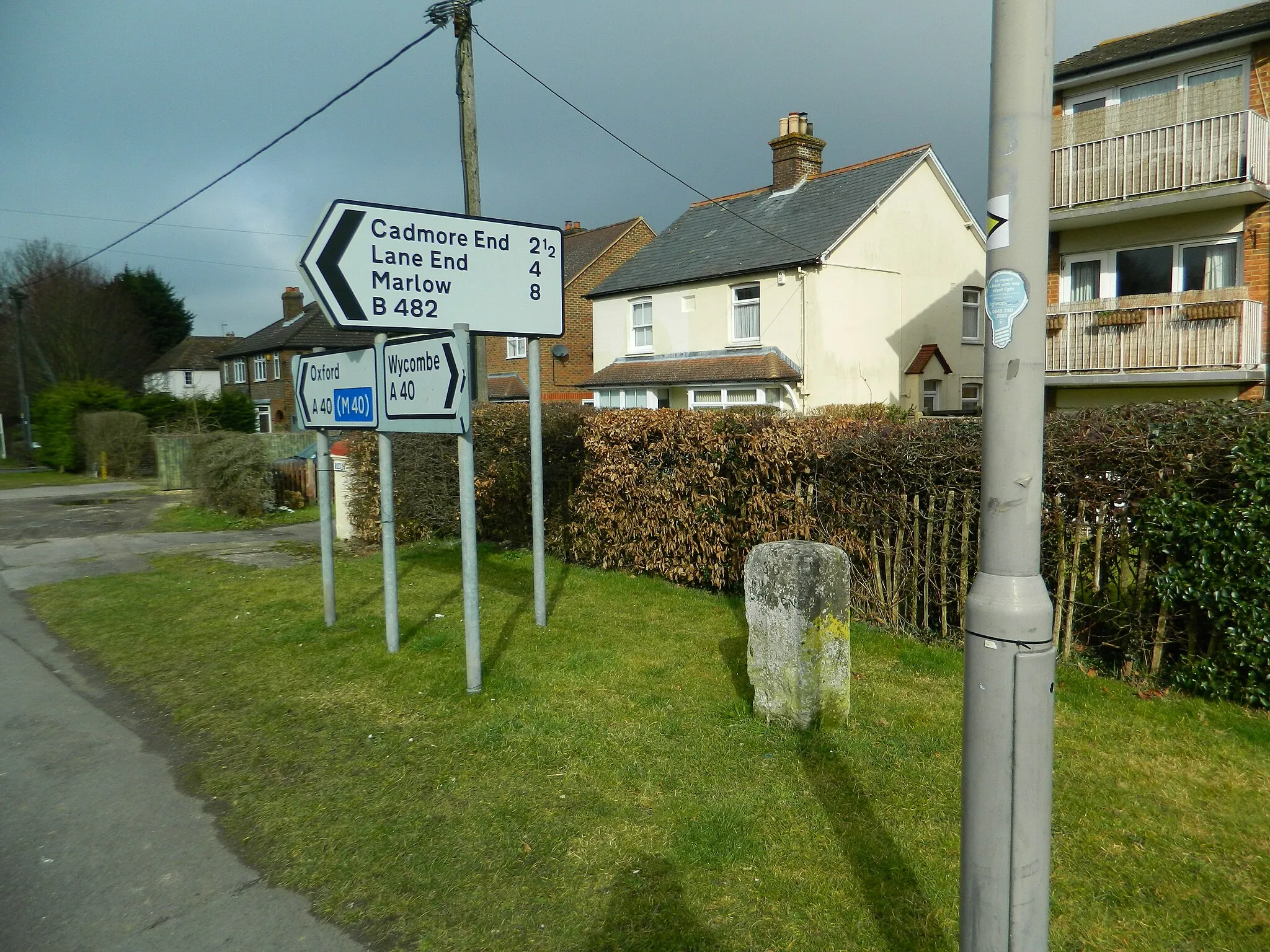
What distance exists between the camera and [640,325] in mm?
29297

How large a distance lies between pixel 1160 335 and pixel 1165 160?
3.23 meters

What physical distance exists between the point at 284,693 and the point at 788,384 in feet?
63.1

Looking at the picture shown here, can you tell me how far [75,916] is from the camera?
3580mm

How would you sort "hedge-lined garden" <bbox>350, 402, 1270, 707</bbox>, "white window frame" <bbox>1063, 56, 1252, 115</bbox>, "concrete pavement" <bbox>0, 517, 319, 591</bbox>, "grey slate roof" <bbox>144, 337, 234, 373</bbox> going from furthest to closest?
1. "grey slate roof" <bbox>144, 337, 234, 373</bbox>
2. "white window frame" <bbox>1063, 56, 1252, 115</bbox>
3. "concrete pavement" <bbox>0, 517, 319, 591</bbox>
4. "hedge-lined garden" <bbox>350, 402, 1270, 707</bbox>

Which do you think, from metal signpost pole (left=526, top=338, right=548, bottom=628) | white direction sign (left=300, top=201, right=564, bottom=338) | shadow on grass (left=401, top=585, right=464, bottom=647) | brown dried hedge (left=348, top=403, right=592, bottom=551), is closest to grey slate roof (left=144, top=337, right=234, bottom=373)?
brown dried hedge (left=348, top=403, right=592, bottom=551)

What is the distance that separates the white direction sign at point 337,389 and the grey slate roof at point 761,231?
17.7 m

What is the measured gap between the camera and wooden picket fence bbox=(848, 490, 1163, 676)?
5648 millimetres

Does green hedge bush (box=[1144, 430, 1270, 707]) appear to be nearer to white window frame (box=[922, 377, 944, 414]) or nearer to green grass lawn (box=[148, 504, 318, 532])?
green grass lawn (box=[148, 504, 318, 532])

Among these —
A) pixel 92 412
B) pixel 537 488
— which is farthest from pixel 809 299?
pixel 92 412

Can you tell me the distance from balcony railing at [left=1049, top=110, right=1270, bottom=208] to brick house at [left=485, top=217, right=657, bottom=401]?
2000cm

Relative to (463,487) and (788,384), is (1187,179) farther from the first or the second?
(463,487)

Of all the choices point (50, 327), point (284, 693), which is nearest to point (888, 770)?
point (284, 693)

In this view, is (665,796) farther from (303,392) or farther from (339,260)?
(303,392)

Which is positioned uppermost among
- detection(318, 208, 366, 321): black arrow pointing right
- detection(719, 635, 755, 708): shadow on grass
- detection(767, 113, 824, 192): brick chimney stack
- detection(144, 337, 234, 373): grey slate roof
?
detection(767, 113, 824, 192): brick chimney stack
